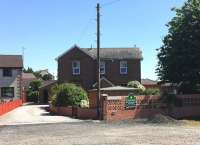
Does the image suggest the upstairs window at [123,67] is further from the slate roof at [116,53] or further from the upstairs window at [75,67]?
the upstairs window at [75,67]

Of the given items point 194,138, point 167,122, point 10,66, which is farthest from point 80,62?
point 194,138

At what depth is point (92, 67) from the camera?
71.3 metres

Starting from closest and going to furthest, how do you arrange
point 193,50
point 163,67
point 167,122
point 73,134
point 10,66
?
point 73,134 < point 167,122 < point 193,50 < point 163,67 < point 10,66

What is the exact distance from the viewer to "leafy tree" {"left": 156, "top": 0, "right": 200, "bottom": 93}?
4197 cm

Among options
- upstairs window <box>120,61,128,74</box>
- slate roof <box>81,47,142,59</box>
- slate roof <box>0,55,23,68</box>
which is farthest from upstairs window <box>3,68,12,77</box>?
upstairs window <box>120,61,128,74</box>

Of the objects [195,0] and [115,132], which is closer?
[115,132]

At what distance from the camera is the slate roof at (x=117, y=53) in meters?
72.0

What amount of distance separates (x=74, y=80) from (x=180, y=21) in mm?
29287

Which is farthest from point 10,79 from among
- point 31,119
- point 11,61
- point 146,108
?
point 146,108

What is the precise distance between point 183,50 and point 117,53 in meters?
31.3

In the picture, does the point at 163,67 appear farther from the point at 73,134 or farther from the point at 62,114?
the point at 73,134

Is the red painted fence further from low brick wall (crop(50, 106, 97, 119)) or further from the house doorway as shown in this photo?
the house doorway

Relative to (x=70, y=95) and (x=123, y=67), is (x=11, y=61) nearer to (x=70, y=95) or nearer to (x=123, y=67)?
(x=123, y=67)

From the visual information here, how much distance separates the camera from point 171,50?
43.2 metres
